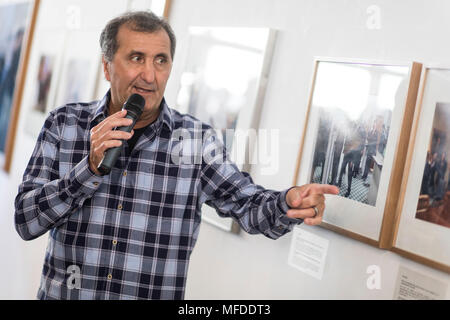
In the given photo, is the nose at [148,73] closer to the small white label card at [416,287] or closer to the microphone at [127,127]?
the microphone at [127,127]

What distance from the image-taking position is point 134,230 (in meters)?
1.27

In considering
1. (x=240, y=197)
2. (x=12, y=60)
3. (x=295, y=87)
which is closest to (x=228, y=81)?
(x=295, y=87)

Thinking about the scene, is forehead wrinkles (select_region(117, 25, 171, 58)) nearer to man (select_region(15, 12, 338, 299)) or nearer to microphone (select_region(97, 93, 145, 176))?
man (select_region(15, 12, 338, 299))

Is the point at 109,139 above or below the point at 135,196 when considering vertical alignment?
above

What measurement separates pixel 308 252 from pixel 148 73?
548 mm

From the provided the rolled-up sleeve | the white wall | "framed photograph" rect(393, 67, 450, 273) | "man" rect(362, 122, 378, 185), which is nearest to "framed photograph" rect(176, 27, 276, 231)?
the white wall

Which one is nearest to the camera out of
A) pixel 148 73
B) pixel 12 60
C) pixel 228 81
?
pixel 148 73

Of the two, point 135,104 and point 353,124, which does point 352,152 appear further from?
point 135,104

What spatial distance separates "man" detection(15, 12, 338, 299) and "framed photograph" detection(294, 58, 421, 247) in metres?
0.17

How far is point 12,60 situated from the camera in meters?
3.00

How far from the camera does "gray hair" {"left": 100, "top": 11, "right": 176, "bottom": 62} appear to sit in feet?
4.17

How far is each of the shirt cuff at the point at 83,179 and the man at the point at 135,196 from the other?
109 mm

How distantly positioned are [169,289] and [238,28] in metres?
0.73
